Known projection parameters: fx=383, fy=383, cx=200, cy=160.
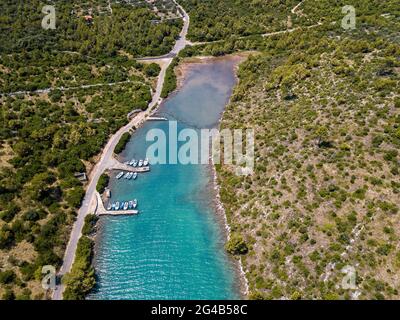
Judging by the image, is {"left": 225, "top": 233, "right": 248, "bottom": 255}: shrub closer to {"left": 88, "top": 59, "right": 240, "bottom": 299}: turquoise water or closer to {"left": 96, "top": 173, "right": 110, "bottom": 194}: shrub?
{"left": 88, "top": 59, "right": 240, "bottom": 299}: turquoise water

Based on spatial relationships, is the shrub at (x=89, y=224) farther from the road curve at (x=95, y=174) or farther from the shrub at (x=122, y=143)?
the shrub at (x=122, y=143)

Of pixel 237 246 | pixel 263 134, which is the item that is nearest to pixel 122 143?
pixel 263 134

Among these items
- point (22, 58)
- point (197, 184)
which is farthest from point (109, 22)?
point (197, 184)

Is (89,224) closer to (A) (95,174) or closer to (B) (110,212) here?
(B) (110,212)

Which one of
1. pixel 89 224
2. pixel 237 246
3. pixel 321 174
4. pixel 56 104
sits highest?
pixel 56 104

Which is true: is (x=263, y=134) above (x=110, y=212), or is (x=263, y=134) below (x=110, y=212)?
above

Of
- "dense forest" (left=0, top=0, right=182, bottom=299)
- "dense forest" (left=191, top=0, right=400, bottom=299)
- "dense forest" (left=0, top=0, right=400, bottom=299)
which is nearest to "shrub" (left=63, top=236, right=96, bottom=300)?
"dense forest" (left=0, top=0, right=400, bottom=299)

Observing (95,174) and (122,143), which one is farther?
(122,143)
